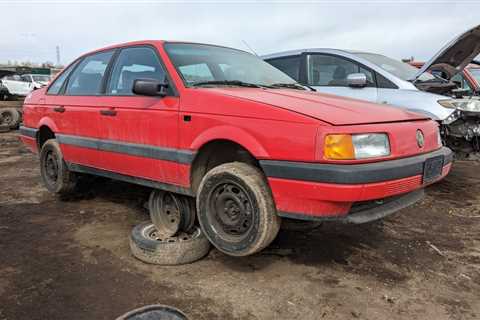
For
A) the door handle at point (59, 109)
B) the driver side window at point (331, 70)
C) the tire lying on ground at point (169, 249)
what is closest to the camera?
the tire lying on ground at point (169, 249)

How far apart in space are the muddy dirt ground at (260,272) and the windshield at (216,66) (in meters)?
1.35

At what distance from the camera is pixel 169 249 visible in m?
3.14

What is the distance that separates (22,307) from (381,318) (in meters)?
2.05

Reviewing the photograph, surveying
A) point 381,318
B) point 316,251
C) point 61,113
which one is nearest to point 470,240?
point 316,251

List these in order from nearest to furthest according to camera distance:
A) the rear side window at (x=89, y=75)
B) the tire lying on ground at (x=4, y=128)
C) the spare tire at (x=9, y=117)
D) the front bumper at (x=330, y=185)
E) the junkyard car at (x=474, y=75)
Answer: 1. the front bumper at (x=330, y=185)
2. the rear side window at (x=89, y=75)
3. the junkyard car at (x=474, y=75)
4. the tire lying on ground at (x=4, y=128)
5. the spare tire at (x=9, y=117)

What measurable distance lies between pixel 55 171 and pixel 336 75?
12.0 ft

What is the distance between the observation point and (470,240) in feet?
12.2

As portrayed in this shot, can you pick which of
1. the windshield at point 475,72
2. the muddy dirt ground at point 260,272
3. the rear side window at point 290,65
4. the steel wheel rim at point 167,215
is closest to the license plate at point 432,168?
the muddy dirt ground at point 260,272

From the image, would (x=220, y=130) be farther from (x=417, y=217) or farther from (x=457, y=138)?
(x=457, y=138)

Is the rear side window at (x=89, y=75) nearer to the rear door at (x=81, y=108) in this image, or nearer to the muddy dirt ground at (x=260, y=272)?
the rear door at (x=81, y=108)

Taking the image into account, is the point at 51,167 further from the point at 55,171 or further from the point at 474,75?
the point at 474,75

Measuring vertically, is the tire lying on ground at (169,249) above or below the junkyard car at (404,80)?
below

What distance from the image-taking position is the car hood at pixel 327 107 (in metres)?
2.65

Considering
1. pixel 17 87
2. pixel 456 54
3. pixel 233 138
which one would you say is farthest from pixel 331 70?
pixel 17 87
